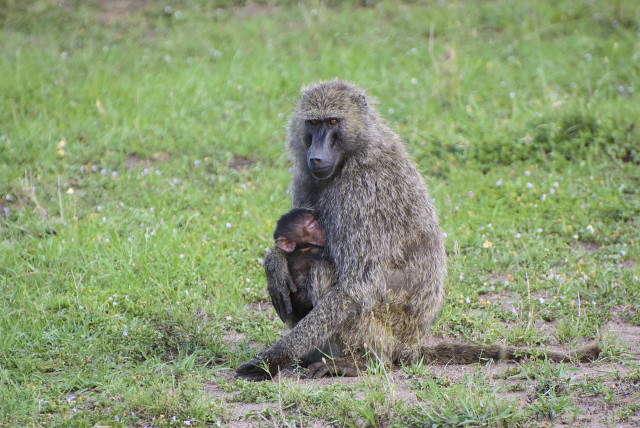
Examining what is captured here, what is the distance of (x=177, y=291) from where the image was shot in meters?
5.01

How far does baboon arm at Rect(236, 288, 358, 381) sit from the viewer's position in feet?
13.6

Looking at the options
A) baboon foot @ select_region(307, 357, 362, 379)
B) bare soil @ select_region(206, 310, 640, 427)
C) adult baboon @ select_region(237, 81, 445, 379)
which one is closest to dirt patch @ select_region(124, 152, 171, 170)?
adult baboon @ select_region(237, 81, 445, 379)

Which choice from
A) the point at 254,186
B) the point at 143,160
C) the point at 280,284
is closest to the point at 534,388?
the point at 280,284

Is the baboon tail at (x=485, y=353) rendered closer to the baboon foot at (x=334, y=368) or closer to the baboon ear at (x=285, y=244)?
the baboon foot at (x=334, y=368)

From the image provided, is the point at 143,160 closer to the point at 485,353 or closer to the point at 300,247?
the point at 300,247

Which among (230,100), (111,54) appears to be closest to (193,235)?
(230,100)

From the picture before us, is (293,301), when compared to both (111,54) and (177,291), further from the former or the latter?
(111,54)

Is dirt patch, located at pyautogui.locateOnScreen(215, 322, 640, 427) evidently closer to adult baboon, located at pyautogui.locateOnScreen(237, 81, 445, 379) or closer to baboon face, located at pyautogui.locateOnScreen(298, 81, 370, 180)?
adult baboon, located at pyautogui.locateOnScreen(237, 81, 445, 379)

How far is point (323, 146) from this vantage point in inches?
171

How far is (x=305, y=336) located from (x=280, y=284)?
0.36 m

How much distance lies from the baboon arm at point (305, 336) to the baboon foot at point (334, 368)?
0.11 meters

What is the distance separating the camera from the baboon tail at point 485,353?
4.12 meters

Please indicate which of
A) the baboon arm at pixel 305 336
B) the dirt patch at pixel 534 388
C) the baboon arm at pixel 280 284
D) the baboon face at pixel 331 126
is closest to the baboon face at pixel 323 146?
the baboon face at pixel 331 126

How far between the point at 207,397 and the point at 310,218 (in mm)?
1243
